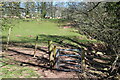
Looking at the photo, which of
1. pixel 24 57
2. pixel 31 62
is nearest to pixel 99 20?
pixel 31 62

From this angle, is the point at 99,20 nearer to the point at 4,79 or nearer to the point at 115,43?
the point at 115,43

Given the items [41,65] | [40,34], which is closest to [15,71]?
[41,65]

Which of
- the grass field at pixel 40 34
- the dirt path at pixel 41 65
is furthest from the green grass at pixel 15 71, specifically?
the grass field at pixel 40 34

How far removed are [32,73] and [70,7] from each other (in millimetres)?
3377

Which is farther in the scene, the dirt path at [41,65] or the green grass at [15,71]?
the dirt path at [41,65]

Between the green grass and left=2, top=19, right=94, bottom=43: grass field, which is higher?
left=2, top=19, right=94, bottom=43: grass field

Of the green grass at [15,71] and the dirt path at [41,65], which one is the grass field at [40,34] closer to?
the dirt path at [41,65]

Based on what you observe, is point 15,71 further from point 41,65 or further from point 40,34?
point 40,34

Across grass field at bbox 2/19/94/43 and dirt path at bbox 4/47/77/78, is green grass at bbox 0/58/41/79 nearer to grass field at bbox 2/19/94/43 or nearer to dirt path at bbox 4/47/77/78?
dirt path at bbox 4/47/77/78

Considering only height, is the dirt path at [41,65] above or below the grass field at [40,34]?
below

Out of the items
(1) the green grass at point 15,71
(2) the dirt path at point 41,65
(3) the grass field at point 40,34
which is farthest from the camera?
(3) the grass field at point 40,34

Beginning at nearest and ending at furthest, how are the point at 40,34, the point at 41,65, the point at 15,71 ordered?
the point at 15,71 < the point at 41,65 < the point at 40,34

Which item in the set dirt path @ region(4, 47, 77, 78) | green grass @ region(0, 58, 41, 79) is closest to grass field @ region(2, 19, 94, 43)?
dirt path @ region(4, 47, 77, 78)

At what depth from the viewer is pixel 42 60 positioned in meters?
8.55
